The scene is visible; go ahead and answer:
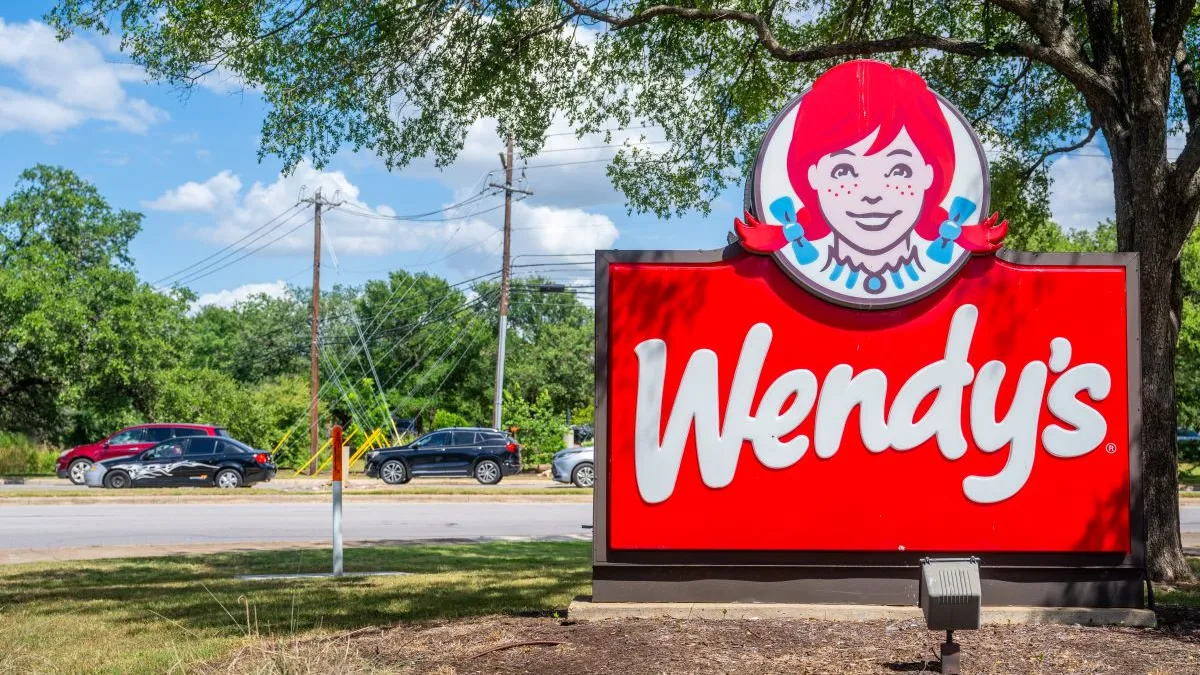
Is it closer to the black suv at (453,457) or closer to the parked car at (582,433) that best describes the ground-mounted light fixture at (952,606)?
the black suv at (453,457)

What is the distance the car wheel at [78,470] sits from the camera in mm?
30516

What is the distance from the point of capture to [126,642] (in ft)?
23.6

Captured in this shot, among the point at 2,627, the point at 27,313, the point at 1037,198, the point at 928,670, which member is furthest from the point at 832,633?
the point at 27,313

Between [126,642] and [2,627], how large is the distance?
116 centimetres

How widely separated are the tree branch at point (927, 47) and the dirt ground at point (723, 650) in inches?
190

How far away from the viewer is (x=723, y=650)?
6.31 m

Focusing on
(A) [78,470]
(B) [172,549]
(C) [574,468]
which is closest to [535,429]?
(C) [574,468]

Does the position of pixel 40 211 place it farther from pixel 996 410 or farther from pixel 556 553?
pixel 996 410

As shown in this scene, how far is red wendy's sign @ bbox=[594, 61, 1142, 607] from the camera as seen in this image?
24.1 feet

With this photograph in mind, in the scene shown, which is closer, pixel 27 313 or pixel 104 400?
pixel 27 313

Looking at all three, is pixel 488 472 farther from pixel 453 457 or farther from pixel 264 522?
pixel 264 522

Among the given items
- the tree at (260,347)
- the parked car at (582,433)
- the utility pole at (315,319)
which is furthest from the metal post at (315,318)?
the tree at (260,347)

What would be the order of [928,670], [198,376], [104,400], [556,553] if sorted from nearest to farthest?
[928,670] → [556,553] → [104,400] → [198,376]

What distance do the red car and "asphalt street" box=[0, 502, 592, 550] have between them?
8.44 metres
